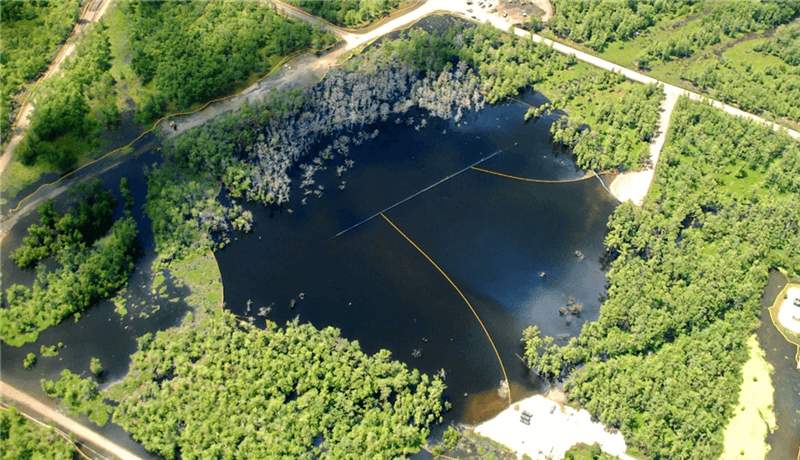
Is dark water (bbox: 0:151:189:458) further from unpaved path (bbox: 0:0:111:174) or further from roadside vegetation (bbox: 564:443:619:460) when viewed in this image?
roadside vegetation (bbox: 564:443:619:460)

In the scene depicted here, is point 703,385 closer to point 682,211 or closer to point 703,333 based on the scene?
point 703,333

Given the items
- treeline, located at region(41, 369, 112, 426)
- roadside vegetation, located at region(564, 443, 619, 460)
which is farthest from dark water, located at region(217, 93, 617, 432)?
treeline, located at region(41, 369, 112, 426)

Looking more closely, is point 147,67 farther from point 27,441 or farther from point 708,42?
Answer: point 708,42

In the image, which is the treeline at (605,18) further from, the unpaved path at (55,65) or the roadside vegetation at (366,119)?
the unpaved path at (55,65)

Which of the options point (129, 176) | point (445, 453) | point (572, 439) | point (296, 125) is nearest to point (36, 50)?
point (129, 176)

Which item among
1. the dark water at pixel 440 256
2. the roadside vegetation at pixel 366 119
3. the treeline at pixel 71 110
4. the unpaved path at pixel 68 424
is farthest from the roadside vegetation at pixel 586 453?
the treeline at pixel 71 110

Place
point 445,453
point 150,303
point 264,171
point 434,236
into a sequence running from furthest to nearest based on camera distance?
point 264,171, point 434,236, point 150,303, point 445,453
